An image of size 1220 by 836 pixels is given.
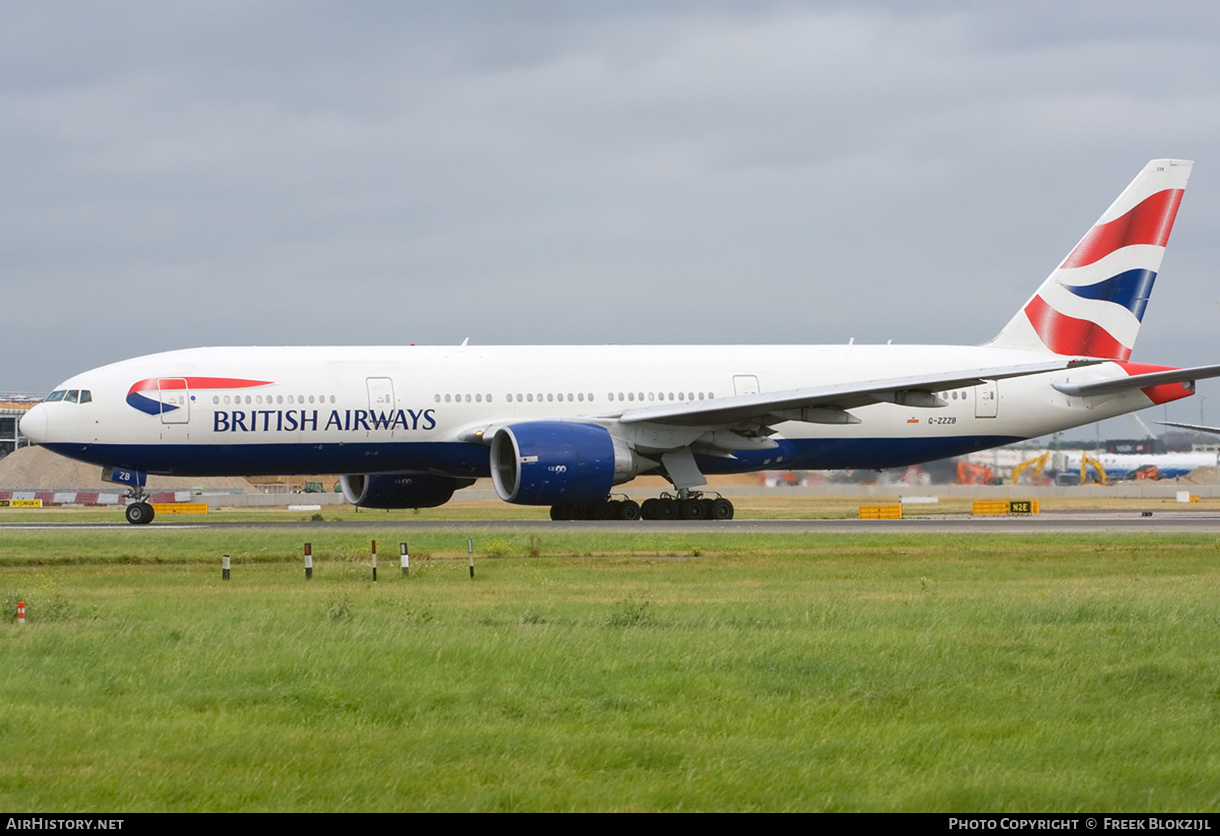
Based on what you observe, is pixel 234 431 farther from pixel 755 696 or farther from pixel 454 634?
pixel 755 696

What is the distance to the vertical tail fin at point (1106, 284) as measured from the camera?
125 ft

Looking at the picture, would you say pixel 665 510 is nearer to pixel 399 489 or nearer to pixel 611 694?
pixel 399 489

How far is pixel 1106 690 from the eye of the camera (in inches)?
398

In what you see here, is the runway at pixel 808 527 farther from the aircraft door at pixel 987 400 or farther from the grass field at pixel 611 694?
the grass field at pixel 611 694

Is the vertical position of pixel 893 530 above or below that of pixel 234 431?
below

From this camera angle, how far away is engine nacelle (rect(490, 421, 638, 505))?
3044 cm

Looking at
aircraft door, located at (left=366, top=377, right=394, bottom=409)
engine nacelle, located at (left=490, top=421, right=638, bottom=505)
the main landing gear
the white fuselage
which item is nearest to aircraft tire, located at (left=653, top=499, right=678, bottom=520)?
the main landing gear

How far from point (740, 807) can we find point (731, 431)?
26.5 metres

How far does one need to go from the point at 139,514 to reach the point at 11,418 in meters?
104

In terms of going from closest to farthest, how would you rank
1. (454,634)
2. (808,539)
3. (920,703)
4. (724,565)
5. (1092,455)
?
(920,703), (454,634), (724,565), (808,539), (1092,455)

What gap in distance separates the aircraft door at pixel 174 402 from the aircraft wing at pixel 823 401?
9.68 metres

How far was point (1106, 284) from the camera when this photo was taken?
38.3m
